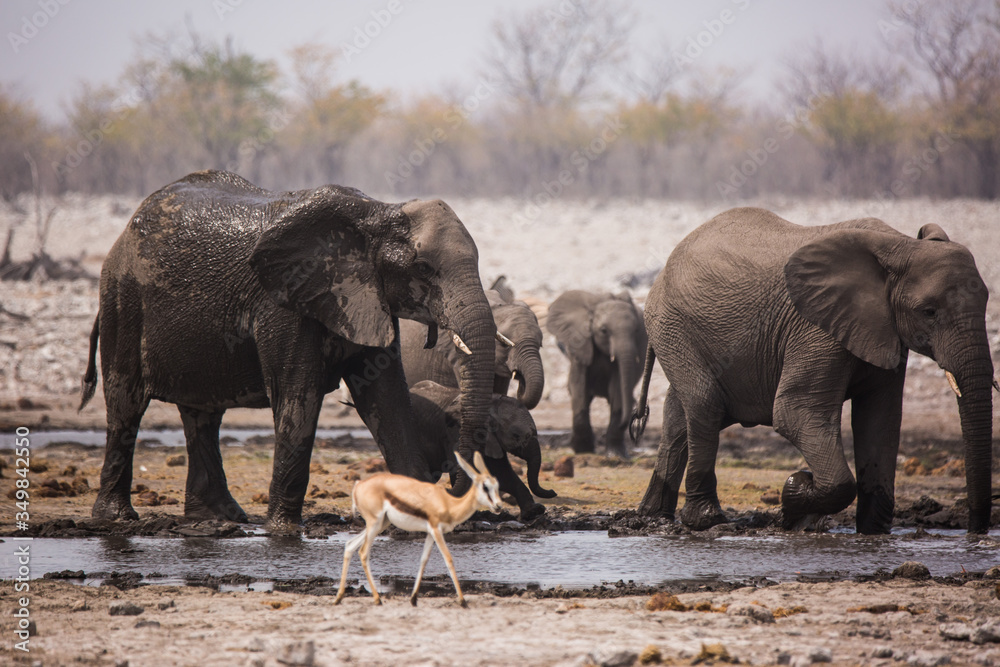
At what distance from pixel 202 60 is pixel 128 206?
32.9 ft

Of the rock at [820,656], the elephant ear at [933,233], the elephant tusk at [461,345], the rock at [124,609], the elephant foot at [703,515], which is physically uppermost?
the elephant ear at [933,233]

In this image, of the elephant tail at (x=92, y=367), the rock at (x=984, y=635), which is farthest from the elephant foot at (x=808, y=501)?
the elephant tail at (x=92, y=367)

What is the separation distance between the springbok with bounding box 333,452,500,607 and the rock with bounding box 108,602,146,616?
1.11m

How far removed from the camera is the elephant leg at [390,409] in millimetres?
8328

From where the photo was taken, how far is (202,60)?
148ft

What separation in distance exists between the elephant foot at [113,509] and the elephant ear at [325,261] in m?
2.28

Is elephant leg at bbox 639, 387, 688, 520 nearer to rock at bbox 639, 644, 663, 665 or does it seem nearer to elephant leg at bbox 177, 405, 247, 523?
elephant leg at bbox 177, 405, 247, 523

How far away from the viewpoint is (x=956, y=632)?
17.4 feet

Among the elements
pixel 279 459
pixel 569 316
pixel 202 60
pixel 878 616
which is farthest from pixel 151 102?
pixel 878 616

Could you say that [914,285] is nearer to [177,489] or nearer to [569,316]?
[177,489]

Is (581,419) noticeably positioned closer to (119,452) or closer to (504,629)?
(119,452)

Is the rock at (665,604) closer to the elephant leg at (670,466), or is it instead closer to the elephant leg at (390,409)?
the elephant leg at (390,409)

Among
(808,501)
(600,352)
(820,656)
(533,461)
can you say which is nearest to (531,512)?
(533,461)

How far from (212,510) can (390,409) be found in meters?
1.83
